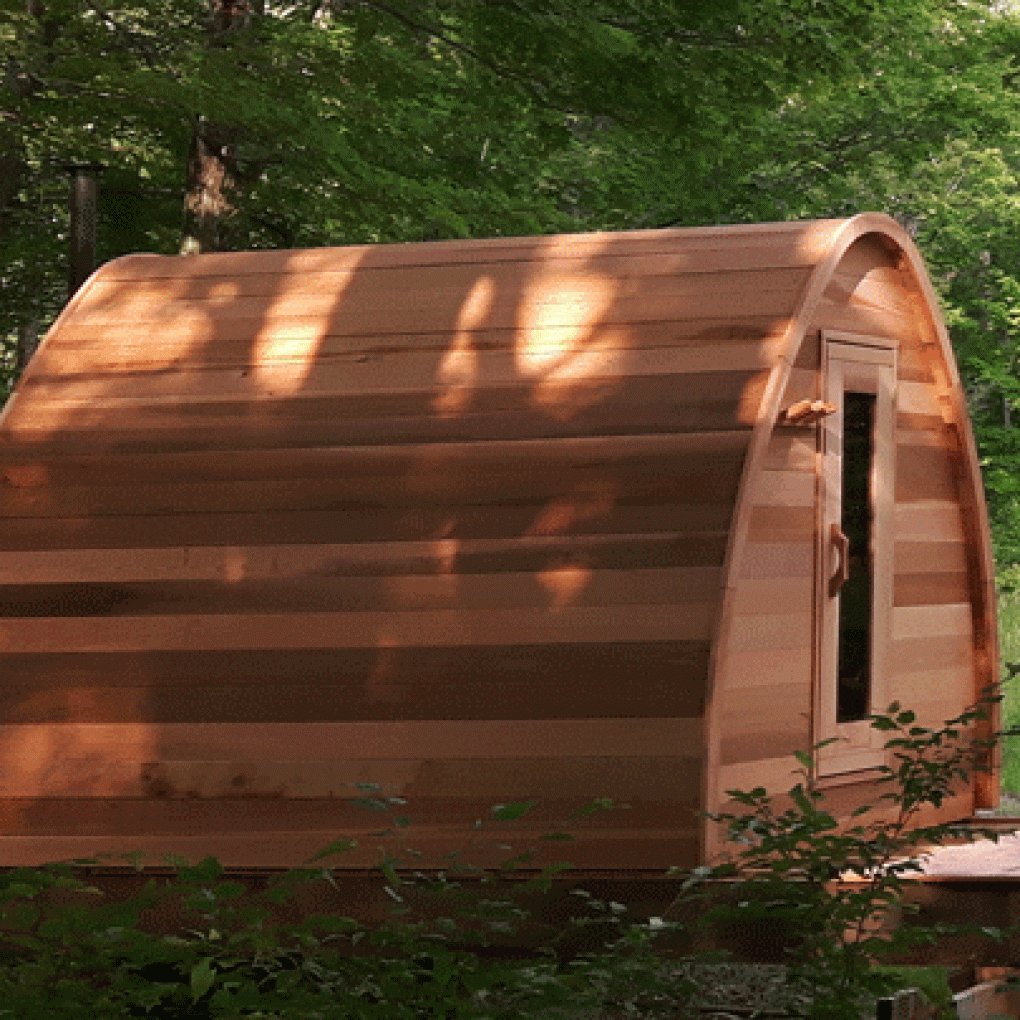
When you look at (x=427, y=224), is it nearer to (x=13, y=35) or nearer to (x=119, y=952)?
(x=13, y=35)

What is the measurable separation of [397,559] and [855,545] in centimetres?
224

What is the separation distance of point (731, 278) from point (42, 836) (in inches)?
137

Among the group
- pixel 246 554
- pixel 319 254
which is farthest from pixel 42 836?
pixel 319 254

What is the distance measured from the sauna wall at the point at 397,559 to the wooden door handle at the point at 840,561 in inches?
11.2

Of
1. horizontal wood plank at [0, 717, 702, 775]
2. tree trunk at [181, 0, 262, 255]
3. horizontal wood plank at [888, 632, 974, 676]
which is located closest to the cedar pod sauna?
horizontal wood plank at [0, 717, 702, 775]

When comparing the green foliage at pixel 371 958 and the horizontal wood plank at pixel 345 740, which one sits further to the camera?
the horizontal wood plank at pixel 345 740

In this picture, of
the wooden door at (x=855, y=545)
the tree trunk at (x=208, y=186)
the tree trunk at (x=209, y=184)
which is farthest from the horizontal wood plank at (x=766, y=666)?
the tree trunk at (x=208, y=186)

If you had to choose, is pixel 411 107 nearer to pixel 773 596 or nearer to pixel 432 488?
pixel 432 488

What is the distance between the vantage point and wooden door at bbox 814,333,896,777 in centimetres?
805

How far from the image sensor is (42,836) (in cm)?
777

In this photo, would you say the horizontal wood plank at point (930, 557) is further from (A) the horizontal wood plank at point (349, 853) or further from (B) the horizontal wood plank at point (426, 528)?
(A) the horizontal wood plank at point (349, 853)

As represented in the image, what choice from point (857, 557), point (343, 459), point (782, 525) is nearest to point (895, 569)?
point (857, 557)

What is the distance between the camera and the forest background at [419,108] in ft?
41.6

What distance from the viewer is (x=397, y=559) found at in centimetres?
747
